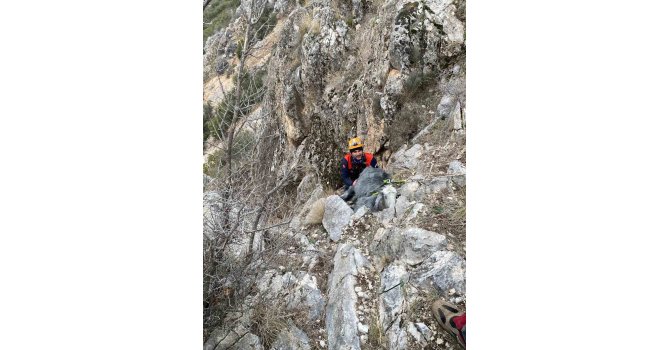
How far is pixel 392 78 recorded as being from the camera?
12.3 feet

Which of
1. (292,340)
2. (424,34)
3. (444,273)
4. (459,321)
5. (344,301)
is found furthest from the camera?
(424,34)

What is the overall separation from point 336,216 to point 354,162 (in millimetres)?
433

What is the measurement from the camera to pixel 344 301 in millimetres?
3260

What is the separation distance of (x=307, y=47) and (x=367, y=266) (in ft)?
6.41

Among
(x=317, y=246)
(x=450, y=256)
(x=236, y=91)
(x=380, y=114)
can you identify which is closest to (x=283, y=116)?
(x=236, y=91)

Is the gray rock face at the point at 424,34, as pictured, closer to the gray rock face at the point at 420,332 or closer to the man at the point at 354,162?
the man at the point at 354,162

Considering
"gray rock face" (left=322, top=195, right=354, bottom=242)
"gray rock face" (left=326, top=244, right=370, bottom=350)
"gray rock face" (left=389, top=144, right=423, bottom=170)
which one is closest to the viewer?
"gray rock face" (left=326, top=244, right=370, bottom=350)

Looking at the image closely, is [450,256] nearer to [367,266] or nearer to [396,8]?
→ [367,266]

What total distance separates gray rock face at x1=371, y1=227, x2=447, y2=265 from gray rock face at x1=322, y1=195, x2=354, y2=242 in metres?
0.32

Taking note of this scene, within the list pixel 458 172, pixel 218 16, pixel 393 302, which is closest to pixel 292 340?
pixel 393 302

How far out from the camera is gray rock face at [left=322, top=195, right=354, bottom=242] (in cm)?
354

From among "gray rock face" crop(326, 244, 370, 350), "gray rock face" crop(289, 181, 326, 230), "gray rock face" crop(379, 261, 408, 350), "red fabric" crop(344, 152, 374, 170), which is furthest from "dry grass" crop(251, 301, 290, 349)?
"red fabric" crop(344, 152, 374, 170)

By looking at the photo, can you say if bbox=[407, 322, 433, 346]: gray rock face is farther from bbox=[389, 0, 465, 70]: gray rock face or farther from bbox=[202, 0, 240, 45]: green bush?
bbox=[202, 0, 240, 45]: green bush

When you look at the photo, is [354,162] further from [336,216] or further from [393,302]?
[393,302]
